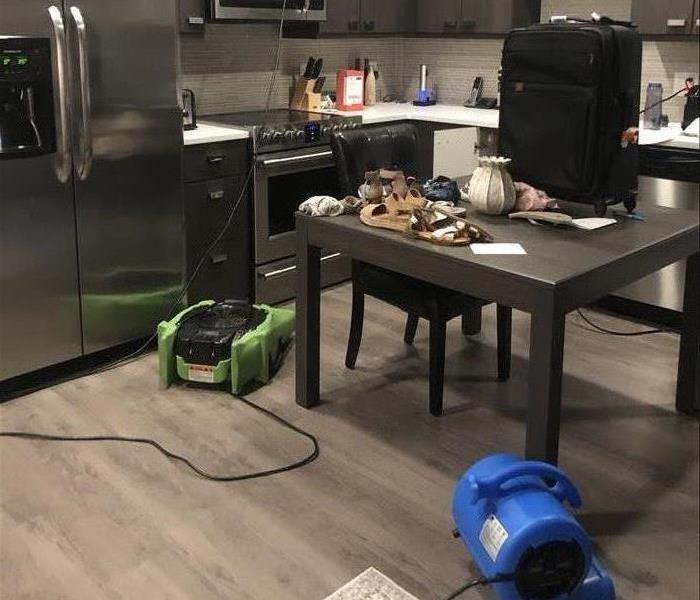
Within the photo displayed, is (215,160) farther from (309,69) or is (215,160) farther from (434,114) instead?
(434,114)

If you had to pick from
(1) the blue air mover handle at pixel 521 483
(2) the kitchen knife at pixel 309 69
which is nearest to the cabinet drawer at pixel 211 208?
(2) the kitchen knife at pixel 309 69

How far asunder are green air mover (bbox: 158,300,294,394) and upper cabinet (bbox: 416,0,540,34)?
7.16 feet

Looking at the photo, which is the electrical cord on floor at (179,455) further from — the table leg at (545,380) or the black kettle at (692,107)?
the black kettle at (692,107)

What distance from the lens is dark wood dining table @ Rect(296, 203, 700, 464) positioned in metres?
1.95

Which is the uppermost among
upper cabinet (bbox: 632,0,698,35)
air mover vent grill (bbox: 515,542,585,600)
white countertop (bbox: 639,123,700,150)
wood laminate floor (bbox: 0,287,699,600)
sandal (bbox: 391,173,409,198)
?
upper cabinet (bbox: 632,0,698,35)

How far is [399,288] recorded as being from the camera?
288 cm

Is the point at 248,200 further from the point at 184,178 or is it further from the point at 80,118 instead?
the point at 80,118

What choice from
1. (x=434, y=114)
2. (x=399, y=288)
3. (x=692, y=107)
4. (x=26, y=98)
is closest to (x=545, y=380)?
(x=399, y=288)

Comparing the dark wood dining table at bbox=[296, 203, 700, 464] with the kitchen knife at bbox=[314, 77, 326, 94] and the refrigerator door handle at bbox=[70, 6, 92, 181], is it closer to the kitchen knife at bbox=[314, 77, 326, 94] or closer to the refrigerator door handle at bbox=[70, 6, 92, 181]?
the refrigerator door handle at bbox=[70, 6, 92, 181]

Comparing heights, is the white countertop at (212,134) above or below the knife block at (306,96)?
below

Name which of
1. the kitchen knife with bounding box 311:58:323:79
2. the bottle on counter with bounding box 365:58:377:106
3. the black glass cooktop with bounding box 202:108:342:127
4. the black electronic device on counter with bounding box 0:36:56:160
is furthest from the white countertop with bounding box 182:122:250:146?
the bottle on counter with bounding box 365:58:377:106

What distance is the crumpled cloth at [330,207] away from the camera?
2541mm

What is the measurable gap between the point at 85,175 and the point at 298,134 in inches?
44.5

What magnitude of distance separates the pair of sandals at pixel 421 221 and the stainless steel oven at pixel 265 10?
1640mm
